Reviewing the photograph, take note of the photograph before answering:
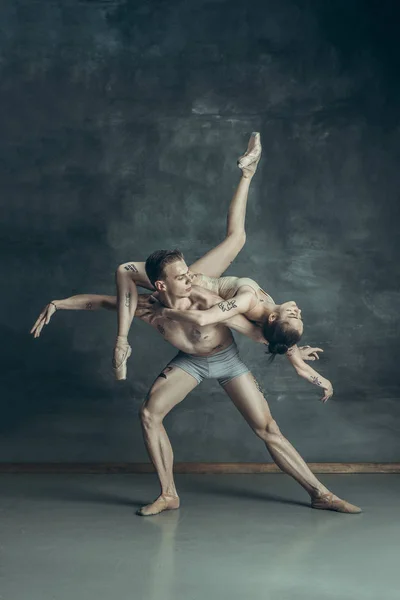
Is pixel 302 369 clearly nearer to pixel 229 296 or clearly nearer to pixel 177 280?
pixel 229 296

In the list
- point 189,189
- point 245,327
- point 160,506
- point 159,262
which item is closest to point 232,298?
point 245,327

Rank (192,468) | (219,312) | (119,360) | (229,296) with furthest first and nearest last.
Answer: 1. (192,468)
2. (229,296)
3. (119,360)
4. (219,312)

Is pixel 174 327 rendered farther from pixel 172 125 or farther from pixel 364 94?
pixel 364 94

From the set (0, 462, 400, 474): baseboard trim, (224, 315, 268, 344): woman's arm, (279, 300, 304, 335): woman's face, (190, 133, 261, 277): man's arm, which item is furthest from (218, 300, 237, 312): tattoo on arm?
(0, 462, 400, 474): baseboard trim

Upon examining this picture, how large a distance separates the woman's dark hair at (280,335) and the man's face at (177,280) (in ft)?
1.51

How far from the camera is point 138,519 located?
483 centimetres

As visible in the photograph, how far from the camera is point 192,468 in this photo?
6.05 metres

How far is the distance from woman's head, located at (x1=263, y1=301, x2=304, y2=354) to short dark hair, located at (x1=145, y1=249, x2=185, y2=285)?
22.2 inches

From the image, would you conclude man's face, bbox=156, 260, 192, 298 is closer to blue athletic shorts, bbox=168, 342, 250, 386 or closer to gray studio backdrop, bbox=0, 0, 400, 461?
blue athletic shorts, bbox=168, 342, 250, 386

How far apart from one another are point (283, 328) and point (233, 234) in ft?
2.22

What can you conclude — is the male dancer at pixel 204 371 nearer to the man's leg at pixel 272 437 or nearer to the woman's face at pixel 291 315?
the man's leg at pixel 272 437

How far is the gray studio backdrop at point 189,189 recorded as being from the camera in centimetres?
611

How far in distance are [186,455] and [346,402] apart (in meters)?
1.11

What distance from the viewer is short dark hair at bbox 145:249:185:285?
4676 mm
